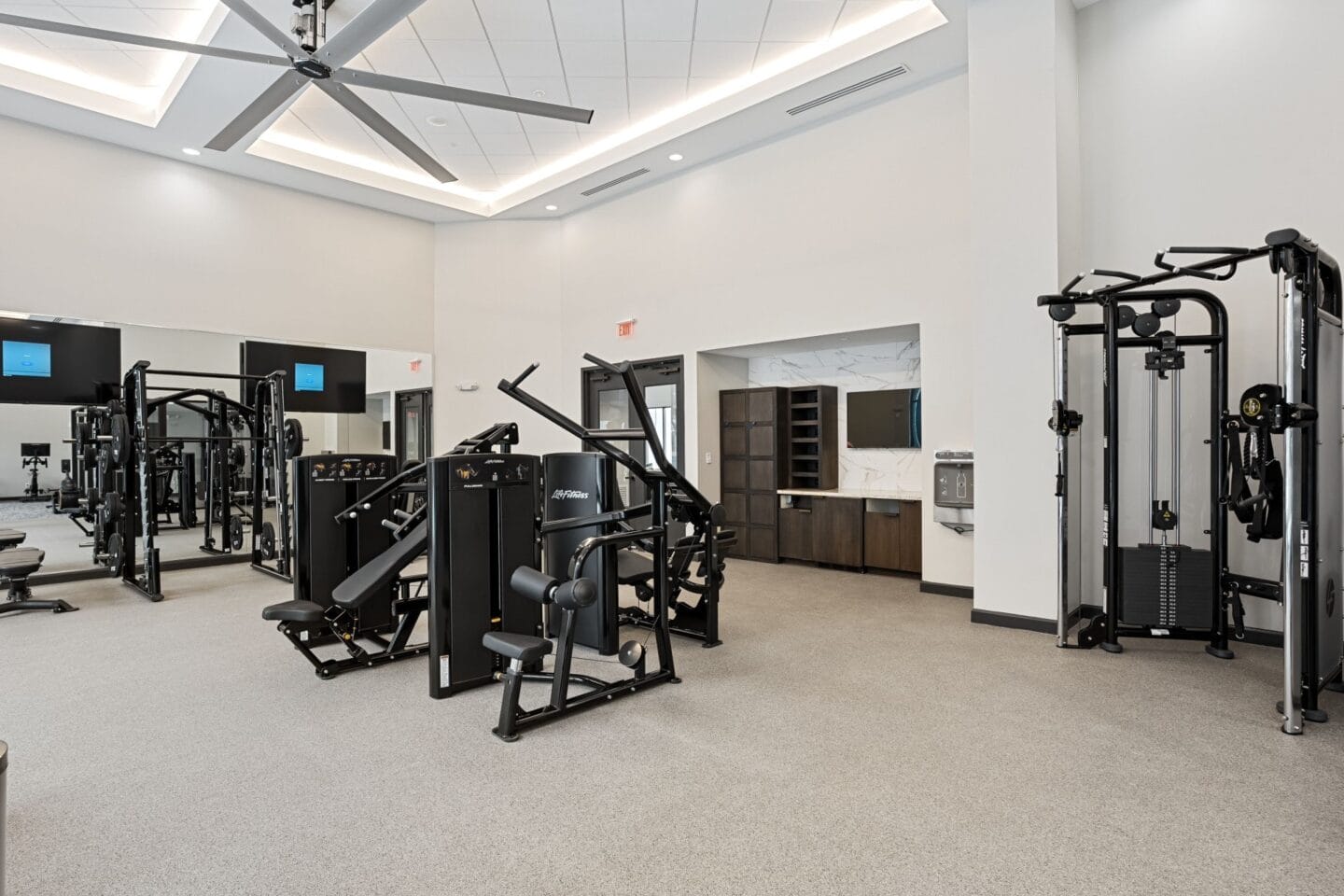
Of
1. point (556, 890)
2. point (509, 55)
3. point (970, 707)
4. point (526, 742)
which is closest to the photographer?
point (556, 890)

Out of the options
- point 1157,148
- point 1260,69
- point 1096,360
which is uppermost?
point 1260,69

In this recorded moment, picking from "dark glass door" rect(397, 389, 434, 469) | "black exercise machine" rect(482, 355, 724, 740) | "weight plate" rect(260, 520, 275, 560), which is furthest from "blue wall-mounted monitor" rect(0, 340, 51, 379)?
"black exercise machine" rect(482, 355, 724, 740)

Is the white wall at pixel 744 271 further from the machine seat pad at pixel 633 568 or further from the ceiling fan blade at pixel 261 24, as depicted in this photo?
the ceiling fan blade at pixel 261 24

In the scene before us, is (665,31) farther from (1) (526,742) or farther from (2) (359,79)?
(1) (526,742)

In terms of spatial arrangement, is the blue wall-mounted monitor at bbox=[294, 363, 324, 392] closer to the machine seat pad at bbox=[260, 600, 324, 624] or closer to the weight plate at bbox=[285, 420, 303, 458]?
the weight plate at bbox=[285, 420, 303, 458]

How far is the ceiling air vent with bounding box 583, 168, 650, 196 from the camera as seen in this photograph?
806cm

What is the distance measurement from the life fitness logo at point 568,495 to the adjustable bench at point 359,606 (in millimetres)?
814

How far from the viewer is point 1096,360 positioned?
201 inches

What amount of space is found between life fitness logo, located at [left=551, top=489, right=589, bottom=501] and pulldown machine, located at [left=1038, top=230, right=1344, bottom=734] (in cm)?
293

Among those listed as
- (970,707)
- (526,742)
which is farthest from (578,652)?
(970,707)

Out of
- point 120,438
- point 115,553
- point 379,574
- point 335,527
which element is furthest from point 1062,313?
point 115,553

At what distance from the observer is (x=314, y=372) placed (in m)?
8.43

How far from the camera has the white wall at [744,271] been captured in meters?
6.11

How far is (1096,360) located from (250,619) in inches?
257
